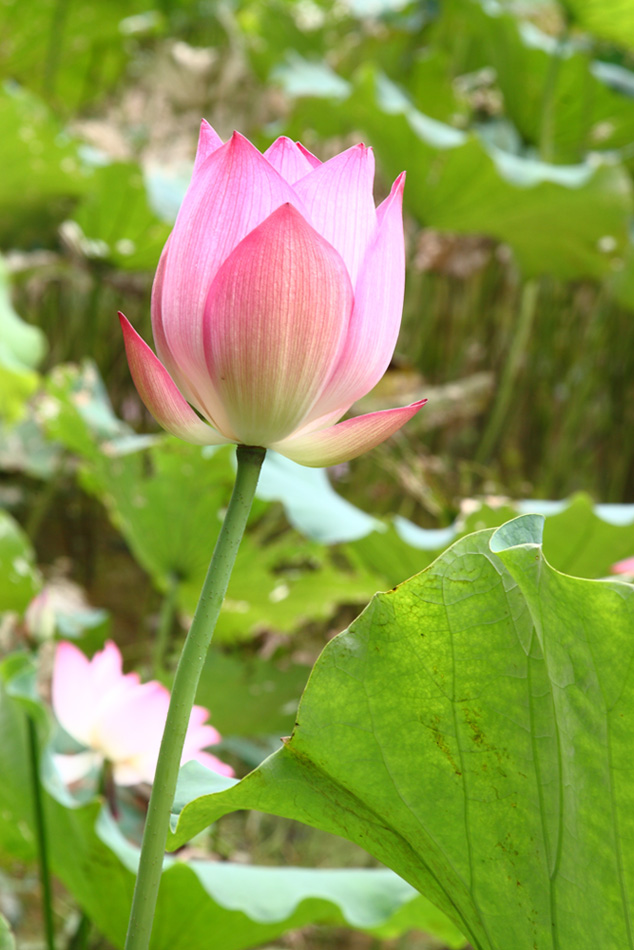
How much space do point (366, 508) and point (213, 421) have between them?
70.2 inches

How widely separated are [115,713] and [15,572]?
0.50m

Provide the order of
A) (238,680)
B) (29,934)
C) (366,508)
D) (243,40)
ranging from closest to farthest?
(238,680)
(29,934)
(366,508)
(243,40)

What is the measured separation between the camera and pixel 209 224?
0.25m

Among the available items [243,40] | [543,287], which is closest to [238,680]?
[543,287]

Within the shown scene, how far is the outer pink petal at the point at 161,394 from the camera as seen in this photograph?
0.80 ft

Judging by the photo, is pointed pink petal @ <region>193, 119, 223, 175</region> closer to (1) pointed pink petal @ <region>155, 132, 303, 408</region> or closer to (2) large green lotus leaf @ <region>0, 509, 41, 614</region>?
(1) pointed pink petal @ <region>155, 132, 303, 408</region>

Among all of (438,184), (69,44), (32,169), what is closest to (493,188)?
(438,184)

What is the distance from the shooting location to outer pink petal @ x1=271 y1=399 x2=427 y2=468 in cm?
25

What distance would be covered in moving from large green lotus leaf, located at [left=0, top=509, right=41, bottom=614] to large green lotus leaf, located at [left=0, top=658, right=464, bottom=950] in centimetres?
32

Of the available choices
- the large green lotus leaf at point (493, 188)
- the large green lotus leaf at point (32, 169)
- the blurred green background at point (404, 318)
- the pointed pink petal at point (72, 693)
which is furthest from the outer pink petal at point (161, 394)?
the large green lotus leaf at point (32, 169)

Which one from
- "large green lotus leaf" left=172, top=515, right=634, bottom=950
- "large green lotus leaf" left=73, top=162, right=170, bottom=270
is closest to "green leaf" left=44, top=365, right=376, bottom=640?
"large green lotus leaf" left=172, top=515, right=634, bottom=950

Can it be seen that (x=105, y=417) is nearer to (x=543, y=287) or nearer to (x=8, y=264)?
(x=8, y=264)

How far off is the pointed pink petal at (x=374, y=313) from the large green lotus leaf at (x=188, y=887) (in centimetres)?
30

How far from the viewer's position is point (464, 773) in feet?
0.99
